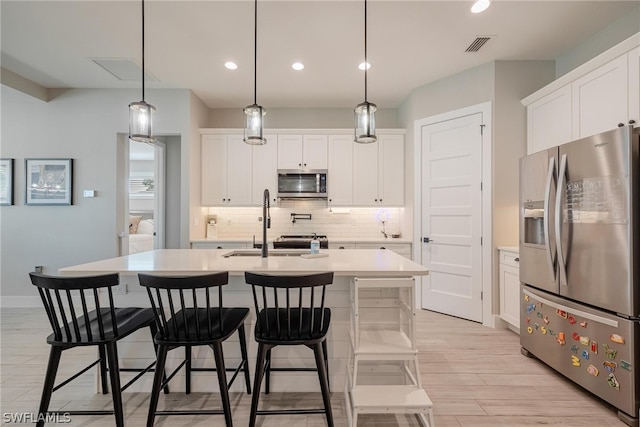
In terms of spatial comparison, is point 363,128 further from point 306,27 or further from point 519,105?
point 519,105

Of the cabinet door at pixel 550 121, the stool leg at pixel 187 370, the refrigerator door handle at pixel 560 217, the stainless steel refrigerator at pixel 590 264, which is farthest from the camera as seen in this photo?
the cabinet door at pixel 550 121

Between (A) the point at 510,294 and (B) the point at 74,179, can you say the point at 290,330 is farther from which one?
(B) the point at 74,179

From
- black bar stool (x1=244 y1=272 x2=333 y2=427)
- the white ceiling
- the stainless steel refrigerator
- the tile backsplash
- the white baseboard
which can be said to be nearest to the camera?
black bar stool (x1=244 y1=272 x2=333 y2=427)

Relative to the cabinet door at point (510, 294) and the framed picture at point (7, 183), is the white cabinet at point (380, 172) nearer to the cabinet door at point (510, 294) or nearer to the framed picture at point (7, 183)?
the cabinet door at point (510, 294)

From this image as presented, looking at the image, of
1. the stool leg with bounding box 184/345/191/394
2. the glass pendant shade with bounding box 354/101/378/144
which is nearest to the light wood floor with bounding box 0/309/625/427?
the stool leg with bounding box 184/345/191/394

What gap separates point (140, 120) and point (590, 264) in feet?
10.5

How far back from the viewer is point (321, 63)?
348 centimetres

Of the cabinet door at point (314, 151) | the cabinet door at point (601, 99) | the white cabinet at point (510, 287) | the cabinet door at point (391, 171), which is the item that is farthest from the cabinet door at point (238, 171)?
the cabinet door at point (601, 99)

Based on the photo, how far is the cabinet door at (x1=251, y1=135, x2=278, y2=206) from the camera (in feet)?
15.1

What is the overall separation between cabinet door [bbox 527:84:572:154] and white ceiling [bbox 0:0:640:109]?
60 centimetres

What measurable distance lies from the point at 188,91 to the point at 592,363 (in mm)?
4946

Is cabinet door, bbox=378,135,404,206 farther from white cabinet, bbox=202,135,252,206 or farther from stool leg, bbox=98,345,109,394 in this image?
stool leg, bbox=98,345,109,394

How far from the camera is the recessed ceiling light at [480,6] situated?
8.05 ft

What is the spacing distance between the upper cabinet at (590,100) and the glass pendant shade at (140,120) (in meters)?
3.33
